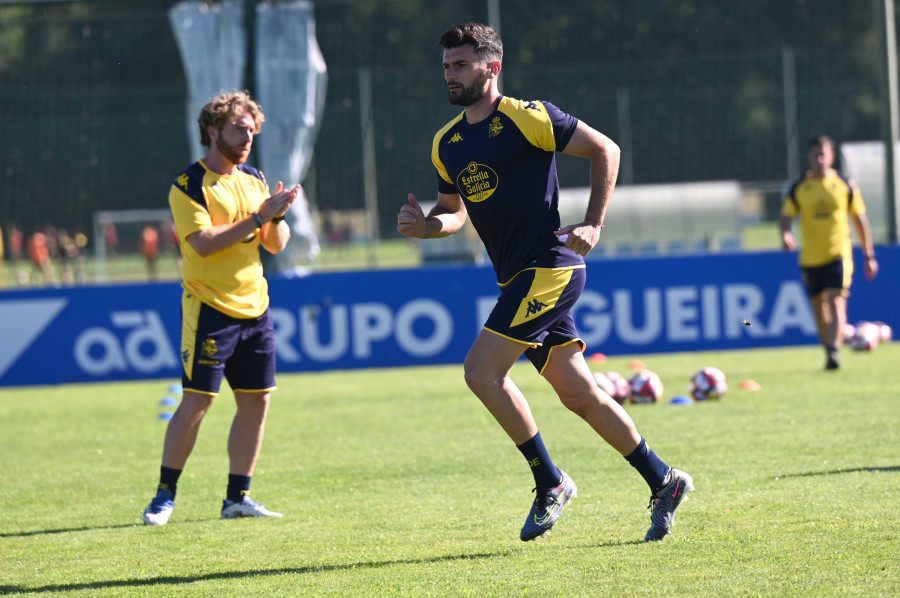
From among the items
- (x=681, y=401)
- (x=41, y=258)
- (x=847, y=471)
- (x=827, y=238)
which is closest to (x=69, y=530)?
(x=847, y=471)

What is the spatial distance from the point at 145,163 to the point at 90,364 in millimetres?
8184

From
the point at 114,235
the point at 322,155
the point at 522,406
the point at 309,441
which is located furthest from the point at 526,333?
the point at 114,235

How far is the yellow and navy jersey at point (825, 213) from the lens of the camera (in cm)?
1169

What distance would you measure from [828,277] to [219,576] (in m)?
8.18

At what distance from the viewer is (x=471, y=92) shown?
510 cm

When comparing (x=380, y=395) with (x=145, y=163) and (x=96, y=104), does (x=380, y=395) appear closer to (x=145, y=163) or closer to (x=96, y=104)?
(x=96, y=104)

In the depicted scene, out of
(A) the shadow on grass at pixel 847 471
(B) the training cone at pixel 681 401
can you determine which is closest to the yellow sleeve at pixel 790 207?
(B) the training cone at pixel 681 401

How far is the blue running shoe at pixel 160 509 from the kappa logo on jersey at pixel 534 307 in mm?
2209

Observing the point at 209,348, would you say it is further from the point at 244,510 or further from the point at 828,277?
the point at 828,277

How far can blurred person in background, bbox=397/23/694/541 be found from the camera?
16.6 ft

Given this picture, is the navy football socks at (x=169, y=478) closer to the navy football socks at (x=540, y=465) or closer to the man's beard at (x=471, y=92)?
the navy football socks at (x=540, y=465)

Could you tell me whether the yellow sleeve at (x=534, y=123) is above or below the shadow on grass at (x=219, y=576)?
above

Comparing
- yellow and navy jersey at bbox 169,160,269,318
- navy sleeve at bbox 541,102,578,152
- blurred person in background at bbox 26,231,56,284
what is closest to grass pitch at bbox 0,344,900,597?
yellow and navy jersey at bbox 169,160,269,318

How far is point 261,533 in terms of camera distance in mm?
5723
